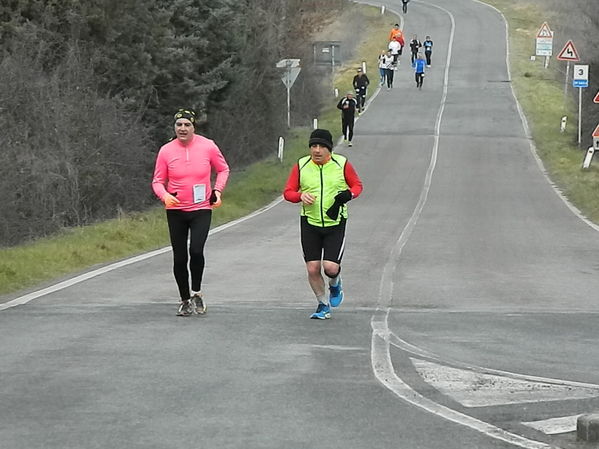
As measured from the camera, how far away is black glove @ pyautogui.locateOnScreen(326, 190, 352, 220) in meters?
10.4

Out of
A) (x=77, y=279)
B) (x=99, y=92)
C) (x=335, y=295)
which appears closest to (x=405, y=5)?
(x=99, y=92)

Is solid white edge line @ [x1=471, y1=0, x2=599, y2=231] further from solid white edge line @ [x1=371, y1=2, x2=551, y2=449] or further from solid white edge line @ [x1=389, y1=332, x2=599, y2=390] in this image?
solid white edge line @ [x1=389, y1=332, x2=599, y2=390]

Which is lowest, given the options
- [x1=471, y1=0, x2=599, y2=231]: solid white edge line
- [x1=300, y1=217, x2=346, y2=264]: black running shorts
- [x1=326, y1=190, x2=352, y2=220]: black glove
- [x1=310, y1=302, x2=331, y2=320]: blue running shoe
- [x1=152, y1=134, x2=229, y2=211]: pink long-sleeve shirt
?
[x1=471, y1=0, x2=599, y2=231]: solid white edge line

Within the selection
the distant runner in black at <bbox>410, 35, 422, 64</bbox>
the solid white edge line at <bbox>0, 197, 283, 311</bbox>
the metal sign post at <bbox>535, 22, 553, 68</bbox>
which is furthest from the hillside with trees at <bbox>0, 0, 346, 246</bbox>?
the distant runner in black at <bbox>410, 35, 422, 64</bbox>

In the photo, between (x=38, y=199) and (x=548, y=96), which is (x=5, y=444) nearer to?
(x=38, y=199)

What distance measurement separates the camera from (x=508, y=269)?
15.7m

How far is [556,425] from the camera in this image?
21.8 ft

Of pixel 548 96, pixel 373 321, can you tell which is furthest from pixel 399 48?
pixel 373 321

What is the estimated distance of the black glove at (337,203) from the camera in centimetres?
1038

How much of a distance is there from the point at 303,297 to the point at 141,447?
655 centimetres

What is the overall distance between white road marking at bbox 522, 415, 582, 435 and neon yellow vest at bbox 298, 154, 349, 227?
4085 mm

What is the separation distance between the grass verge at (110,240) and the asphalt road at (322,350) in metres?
0.81

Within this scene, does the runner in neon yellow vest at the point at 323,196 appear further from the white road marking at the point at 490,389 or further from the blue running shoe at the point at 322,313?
the white road marking at the point at 490,389

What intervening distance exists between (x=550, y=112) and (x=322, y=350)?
1684 inches
